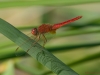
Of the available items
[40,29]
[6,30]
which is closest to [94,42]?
[40,29]

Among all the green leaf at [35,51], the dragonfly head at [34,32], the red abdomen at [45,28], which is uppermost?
the red abdomen at [45,28]

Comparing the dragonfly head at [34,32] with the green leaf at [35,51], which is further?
the dragonfly head at [34,32]

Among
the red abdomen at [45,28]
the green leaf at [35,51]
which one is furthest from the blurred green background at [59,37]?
the green leaf at [35,51]

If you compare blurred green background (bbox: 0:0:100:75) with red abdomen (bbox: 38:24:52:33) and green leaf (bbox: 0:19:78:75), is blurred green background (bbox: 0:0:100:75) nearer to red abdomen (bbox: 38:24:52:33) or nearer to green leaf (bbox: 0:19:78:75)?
red abdomen (bbox: 38:24:52:33)

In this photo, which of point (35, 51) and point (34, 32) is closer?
point (35, 51)

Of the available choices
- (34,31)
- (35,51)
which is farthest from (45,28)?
(35,51)

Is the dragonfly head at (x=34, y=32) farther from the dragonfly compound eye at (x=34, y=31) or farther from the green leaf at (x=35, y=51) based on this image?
the green leaf at (x=35, y=51)

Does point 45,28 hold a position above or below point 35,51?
above

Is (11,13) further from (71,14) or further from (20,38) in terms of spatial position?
(20,38)

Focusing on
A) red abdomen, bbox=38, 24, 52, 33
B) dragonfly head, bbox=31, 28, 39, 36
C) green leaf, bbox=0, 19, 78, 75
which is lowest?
green leaf, bbox=0, 19, 78, 75

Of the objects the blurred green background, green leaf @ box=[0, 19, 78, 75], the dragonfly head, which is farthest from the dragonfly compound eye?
green leaf @ box=[0, 19, 78, 75]

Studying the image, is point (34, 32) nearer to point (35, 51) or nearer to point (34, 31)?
point (34, 31)
